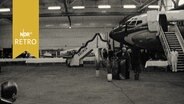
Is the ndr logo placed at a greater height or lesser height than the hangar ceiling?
lesser

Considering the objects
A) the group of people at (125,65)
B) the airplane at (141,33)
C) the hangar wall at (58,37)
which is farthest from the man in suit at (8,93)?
the hangar wall at (58,37)

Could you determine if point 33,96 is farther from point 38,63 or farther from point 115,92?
point 38,63

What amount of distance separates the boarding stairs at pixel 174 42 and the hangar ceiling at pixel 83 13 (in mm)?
15262

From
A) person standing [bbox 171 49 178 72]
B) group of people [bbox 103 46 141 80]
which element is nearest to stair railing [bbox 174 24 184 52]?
person standing [bbox 171 49 178 72]

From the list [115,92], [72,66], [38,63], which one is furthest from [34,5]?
[38,63]

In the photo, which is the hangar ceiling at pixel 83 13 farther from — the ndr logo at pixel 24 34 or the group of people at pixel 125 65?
the ndr logo at pixel 24 34

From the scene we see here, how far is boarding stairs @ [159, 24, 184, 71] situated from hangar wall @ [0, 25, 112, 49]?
21.7m

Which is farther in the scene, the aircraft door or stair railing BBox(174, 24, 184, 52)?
the aircraft door

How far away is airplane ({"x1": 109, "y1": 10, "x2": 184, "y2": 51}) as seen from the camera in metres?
19.2

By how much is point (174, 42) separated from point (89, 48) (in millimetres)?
7907

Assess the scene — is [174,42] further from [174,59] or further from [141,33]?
[174,59]

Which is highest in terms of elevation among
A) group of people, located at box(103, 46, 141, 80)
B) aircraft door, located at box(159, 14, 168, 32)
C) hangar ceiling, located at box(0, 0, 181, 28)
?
hangar ceiling, located at box(0, 0, 181, 28)

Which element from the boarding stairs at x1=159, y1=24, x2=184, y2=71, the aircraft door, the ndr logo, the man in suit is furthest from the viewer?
the aircraft door

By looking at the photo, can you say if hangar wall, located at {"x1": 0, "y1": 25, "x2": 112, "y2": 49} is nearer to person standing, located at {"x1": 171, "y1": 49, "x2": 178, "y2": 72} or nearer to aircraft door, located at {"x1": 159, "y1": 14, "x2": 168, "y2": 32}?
aircraft door, located at {"x1": 159, "y1": 14, "x2": 168, "y2": 32}
